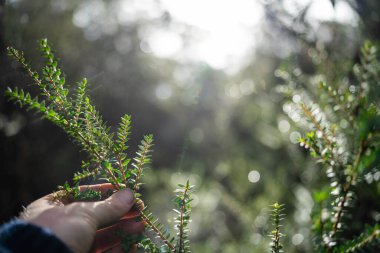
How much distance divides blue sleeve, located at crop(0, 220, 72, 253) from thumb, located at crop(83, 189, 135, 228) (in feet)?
0.40

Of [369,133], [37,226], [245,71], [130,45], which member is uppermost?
[245,71]

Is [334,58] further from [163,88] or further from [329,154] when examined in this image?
[163,88]

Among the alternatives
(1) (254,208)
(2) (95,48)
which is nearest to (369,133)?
(1) (254,208)

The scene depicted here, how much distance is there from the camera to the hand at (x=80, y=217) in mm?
843

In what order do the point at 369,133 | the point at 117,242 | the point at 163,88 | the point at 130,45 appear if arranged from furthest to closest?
the point at 163,88
the point at 130,45
the point at 117,242
the point at 369,133

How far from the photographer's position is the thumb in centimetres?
91

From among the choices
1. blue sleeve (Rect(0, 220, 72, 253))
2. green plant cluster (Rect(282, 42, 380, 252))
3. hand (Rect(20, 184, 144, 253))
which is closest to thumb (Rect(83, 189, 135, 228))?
hand (Rect(20, 184, 144, 253))

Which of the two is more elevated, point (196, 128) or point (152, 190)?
point (196, 128)

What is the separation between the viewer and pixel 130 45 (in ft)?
21.5

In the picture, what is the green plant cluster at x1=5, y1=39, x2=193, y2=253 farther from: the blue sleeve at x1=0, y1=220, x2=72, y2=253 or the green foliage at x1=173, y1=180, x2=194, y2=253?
the blue sleeve at x1=0, y1=220, x2=72, y2=253

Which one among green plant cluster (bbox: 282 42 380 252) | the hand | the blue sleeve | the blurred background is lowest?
the blue sleeve

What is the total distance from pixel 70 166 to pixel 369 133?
304 centimetres

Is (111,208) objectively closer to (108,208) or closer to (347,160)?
(108,208)

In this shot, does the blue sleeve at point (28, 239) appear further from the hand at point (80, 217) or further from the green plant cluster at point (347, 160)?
the green plant cluster at point (347, 160)
